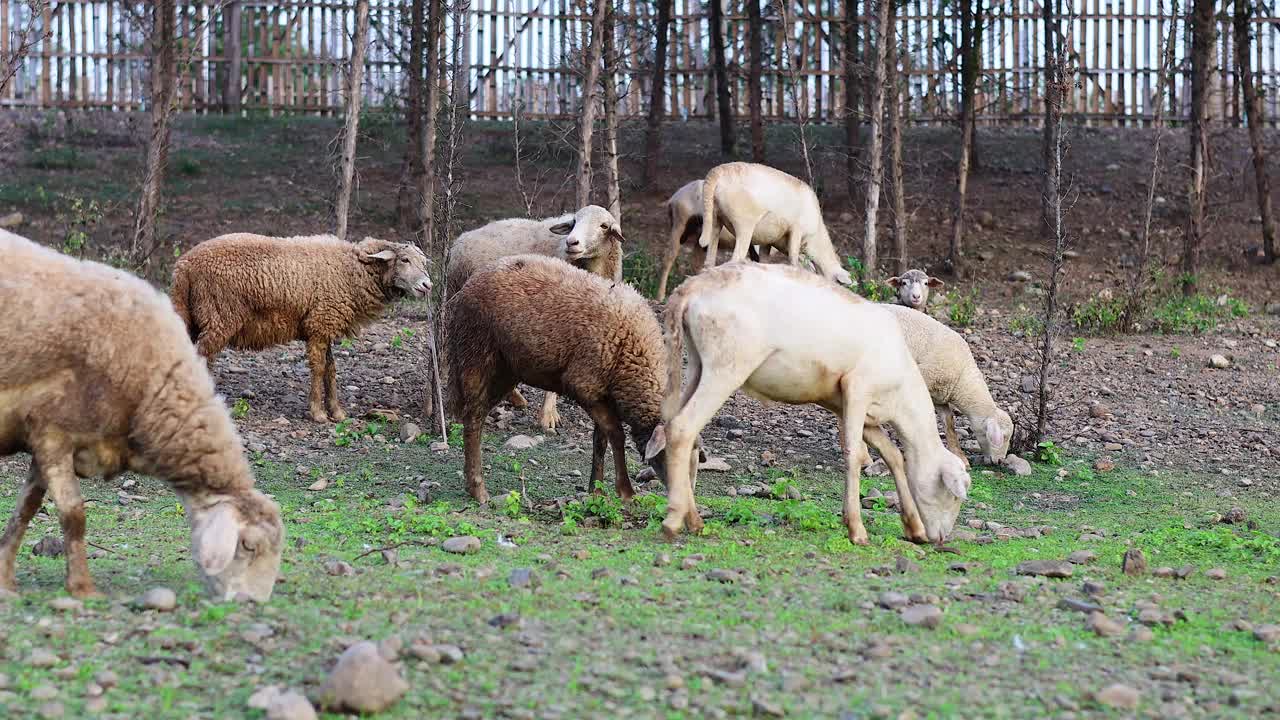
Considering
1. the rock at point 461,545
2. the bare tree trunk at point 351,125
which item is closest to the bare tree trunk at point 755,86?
the bare tree trunk at point 351,125

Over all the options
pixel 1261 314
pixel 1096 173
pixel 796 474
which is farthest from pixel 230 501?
pixel 1096 173

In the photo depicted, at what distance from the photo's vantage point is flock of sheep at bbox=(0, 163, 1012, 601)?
605cm

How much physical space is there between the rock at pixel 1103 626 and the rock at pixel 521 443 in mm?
5395

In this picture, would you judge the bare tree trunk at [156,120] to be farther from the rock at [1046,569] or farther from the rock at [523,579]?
the rock at [1046,569]

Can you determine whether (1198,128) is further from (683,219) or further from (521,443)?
(521,443)

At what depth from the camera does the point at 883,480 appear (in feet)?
32.7

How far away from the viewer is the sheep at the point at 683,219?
50.9 feet

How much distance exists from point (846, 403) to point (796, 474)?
2.31 meters

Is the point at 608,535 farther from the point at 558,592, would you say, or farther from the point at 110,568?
the point at 110,568

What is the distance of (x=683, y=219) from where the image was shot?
15641 millimetres

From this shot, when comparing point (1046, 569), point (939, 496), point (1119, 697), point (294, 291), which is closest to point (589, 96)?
point (294, 291)

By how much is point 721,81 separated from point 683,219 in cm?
718

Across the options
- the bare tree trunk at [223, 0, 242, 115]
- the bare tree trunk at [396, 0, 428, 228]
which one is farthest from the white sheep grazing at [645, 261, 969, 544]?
the bare tree trunk at [223, 0, 242, 115]

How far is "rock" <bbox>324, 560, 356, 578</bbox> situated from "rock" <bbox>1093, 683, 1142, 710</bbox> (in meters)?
3.34
